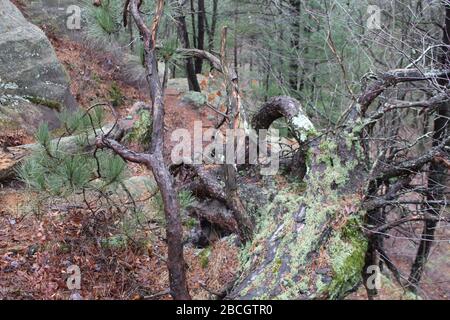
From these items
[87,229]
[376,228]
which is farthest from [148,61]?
[376,228]

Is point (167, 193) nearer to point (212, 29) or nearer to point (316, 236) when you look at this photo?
point (316, 236)

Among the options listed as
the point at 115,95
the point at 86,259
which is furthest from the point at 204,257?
the point at 115,95

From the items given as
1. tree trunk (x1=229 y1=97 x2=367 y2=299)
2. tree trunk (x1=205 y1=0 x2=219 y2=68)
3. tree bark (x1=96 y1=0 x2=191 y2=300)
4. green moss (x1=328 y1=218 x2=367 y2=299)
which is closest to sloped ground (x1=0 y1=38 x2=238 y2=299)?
tree bark (x1=96 y1=0 x2=191 y2=300)

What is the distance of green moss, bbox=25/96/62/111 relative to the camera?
6840mm

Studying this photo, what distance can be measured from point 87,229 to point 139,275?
0.61 meters

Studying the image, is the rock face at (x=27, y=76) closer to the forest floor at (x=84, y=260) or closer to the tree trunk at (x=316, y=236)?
the forest floor at (x=84, y=260)

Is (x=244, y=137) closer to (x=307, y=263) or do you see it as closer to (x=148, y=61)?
(x=148, y=61)

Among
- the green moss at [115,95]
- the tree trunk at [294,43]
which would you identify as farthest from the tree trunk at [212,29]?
the green moss at [115,95]

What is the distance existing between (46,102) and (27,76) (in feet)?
1.62

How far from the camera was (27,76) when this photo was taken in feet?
22.4

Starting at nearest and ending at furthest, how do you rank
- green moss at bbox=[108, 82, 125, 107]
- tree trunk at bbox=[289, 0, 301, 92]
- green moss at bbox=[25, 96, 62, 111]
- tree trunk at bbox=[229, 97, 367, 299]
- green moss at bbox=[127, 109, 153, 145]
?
tree trunk at bbox=[229, 97, 367, 299], green moss at bbox=[25, 96, 62, 111], green moss at bbox=[127, 109, 153, 145], green moss at bbox=[108, 82, 125, 107], tree trunk at bbox=[289, 0, 301, 92]

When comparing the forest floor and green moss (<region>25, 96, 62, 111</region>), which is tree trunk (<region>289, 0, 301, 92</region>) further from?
the forest floor

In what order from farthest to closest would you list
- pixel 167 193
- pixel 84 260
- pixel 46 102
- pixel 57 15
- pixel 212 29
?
pixel 212 29
pixel 57 15
pixel 46 102
pixel 84 260
pixel 167 193

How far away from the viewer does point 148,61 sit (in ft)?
11.3
